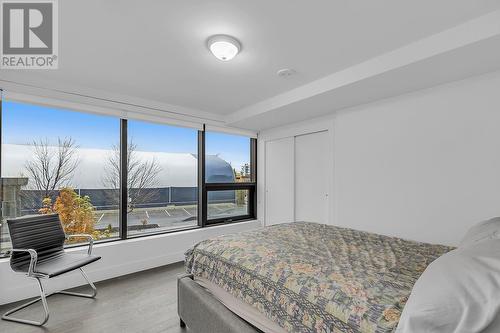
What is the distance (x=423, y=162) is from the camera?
8.95 feet

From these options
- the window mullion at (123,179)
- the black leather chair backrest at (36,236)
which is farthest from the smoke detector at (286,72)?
the black leather chair backrest at (36,236)

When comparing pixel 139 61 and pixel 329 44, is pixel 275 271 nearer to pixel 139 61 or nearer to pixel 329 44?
pixel 329 44

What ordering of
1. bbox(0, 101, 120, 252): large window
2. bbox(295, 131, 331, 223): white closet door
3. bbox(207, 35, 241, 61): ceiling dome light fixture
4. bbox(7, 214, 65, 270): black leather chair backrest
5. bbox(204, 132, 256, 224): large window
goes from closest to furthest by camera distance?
bbox(207, 35, 241, 61): ceiling dome light fixture, bbox(7, 214, 65, 270): black leather chair backrest, bbox(0, 101, 120, 252): large window, bbox(295, 131, 331, 223): white closet door, bbox(204, 132, 256, 224): large window

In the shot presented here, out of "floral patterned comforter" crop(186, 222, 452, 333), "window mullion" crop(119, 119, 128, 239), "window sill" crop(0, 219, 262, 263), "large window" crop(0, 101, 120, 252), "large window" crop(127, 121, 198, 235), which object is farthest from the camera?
"large window" crop(127, 121, 198, 235)

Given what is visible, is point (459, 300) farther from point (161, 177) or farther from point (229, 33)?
point (161, 177)

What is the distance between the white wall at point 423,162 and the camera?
235 cm

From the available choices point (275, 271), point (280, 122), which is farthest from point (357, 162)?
point (275, 271)

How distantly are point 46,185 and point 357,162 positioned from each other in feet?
13.2

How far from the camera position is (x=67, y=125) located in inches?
127

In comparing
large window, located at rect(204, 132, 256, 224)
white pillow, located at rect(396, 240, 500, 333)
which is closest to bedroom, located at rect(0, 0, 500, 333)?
white pillow, located at rect(396, 240, 500, 333)

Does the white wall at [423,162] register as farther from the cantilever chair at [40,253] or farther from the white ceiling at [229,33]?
the cantilever chair at [40,253]

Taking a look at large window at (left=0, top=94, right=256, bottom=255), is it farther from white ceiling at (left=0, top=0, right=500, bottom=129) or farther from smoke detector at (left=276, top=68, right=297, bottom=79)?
smoke detector at (left=276, top=68, right=297, bottom=79)

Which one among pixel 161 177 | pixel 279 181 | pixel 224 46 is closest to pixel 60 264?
pixel 161 177

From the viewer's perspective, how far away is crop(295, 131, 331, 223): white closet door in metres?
3.93
